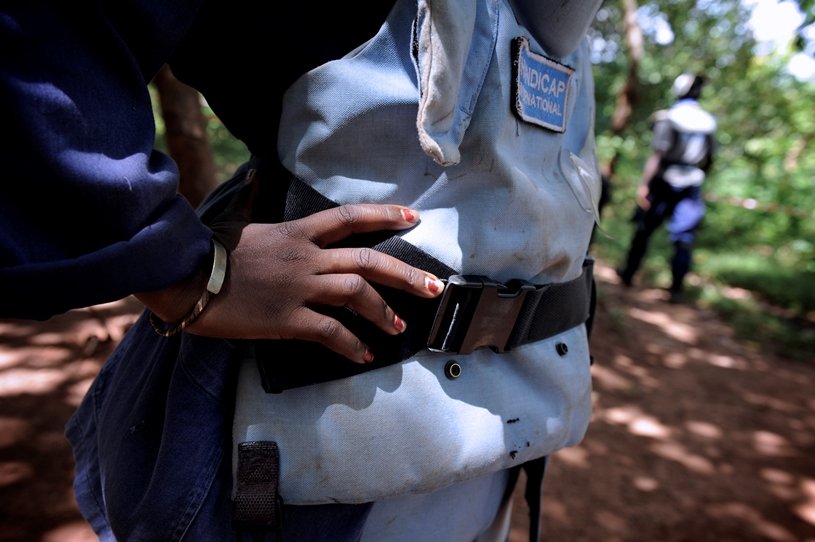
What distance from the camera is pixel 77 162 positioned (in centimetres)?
51

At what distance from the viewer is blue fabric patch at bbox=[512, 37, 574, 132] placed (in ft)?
2.38

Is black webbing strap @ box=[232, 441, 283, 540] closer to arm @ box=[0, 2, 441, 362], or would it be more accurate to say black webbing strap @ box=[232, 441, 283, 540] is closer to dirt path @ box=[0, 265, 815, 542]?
arm @ box=[0, 2, 441, 362]

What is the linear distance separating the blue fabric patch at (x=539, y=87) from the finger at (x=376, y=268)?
277mm

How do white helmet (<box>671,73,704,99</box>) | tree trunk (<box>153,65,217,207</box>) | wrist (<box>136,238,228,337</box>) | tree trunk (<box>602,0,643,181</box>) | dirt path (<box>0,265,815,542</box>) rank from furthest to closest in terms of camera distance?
1. tree trunk (<box>602,0,643,181</box>)
2. white helmet (<box>671,73,704,99</box>)
3. tree trunk (<box>153,65,217,207</box>)
4. dirt path (<box>0,265,815,542</box>)
5. wrist (<box>136,238,228,337</box>)

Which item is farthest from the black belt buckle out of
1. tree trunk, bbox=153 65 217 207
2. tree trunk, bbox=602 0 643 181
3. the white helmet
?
tree trunk, bbox=602 0 643 181

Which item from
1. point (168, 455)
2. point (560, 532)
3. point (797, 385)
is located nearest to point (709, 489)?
point (560, 532)

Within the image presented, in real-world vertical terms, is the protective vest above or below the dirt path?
above

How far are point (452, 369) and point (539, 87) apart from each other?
440mm

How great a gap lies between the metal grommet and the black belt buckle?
0.02m

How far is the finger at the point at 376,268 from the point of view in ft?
2.21

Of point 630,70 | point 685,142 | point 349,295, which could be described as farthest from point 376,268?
point 630,70

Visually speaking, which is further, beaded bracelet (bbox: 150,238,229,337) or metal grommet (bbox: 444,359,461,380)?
metal grommet (bbox: 444,359,461,380)

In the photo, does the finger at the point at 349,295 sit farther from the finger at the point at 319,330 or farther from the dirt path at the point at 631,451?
the dirt path at the point at 631,451

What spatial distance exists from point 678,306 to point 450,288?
6258 millimetres
